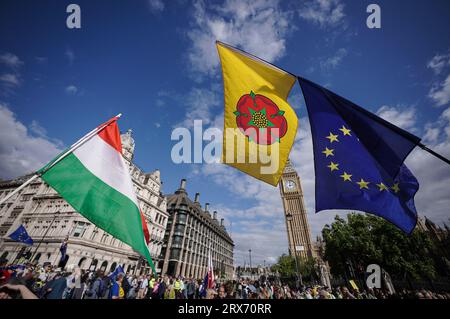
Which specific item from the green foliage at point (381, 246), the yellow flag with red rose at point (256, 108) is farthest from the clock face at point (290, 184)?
the yellow flag with red rose at point (256, 108)

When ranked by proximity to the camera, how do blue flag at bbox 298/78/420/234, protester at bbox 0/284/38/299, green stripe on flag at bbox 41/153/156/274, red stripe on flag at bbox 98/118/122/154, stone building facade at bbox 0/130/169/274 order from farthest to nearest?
stone building facade at bbox 0/130/169/274, red stripe on flag at bbox 98/118/122/154, green stripe on flag at bbox 41/153/156/274, blue flag at bbox 298/78/420/234, protester at bbox 0/284/38/299

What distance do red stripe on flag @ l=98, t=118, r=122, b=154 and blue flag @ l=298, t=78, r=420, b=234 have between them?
21.1 feet

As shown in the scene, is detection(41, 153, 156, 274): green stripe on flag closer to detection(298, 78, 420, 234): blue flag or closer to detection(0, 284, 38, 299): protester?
detection(0, 284, 38, 299): protester

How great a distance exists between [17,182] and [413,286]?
270ft

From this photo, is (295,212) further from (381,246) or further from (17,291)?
(17,291)

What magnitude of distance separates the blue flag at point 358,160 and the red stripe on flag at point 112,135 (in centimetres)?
644

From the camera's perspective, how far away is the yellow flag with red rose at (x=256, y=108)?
6.00 meters

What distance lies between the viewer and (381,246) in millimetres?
29219

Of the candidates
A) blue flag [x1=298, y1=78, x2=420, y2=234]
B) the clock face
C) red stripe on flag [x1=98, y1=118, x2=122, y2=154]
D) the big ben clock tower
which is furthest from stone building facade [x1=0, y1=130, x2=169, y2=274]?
the clock face

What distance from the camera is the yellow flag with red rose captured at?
6000 millimetres

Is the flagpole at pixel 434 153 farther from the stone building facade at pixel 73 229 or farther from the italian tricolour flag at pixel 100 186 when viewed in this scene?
the stone building facade at pixel 73 229

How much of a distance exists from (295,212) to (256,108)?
3431 inches

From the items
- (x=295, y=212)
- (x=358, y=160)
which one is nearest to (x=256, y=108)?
(x=358, y=160)

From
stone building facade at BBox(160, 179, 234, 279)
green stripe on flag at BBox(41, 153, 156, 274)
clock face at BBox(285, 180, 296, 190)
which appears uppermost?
clock face at BBox(285, 180, 296, 190)
